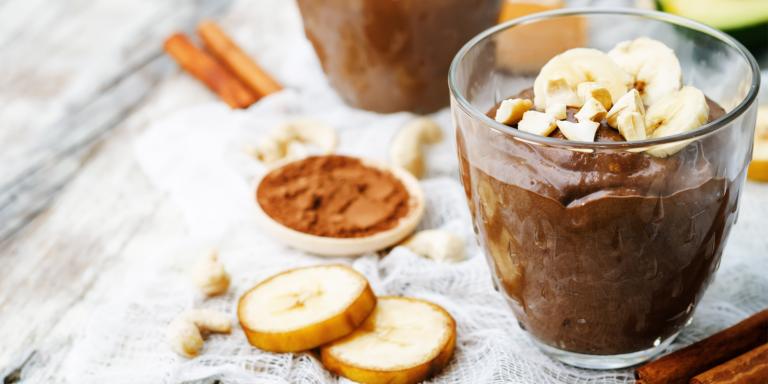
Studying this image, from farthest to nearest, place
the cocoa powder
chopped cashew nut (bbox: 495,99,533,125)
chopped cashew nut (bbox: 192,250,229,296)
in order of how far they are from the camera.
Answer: the cocoa powder, chopped cashew nut (bbox: 192,250,229,296), chopped cashew nut (bbox: 495,99,533,125)

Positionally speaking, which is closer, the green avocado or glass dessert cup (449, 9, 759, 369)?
glass dessert cup (449, 9, 759, 369)

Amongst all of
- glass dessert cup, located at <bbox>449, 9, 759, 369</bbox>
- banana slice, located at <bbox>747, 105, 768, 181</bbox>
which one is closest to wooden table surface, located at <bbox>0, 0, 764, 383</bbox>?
glass dessert cup, located at <bbox>449, 9, 759, 369</bbox>

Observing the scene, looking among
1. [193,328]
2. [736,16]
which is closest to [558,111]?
[193,328]

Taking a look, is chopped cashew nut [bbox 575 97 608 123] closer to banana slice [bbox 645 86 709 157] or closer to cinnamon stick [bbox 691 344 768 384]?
banana slice [bbox 645 86 709 157]

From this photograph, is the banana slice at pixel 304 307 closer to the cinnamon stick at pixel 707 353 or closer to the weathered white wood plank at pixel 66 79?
the cinnamon stick at pixel 707 353

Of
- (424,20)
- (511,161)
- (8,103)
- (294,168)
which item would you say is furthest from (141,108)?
(511,161)

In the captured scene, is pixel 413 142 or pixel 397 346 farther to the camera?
pixel 413 142

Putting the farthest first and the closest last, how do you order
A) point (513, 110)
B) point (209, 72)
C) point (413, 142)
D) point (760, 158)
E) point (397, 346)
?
point (209, 72) < point (413, 142) < point (760, 158) < point (397, 346) < point (513, 110)

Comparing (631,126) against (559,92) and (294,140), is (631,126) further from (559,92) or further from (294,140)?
(294,140)
